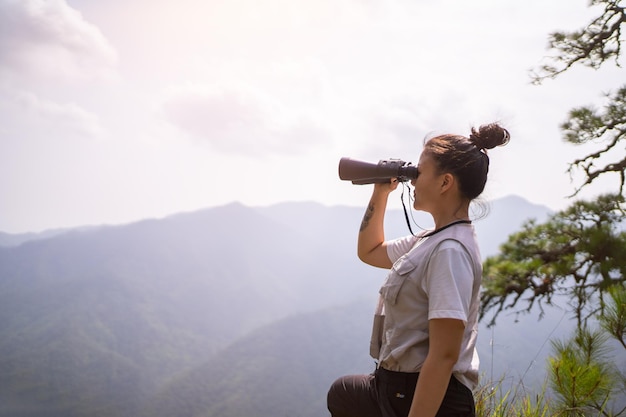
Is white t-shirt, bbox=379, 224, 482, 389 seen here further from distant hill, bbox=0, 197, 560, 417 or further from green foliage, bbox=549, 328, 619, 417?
distant hill, bbox=0, 197, 560, 417

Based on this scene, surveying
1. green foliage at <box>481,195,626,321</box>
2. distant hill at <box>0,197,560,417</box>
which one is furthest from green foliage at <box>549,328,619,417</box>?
distant hill at <box>0,197,560,417</box>

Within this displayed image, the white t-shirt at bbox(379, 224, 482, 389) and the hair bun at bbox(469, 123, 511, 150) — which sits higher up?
the hair bun at bbox(469, 123, 511, 150)

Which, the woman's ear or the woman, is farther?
the woman's ear

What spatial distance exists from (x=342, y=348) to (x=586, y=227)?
79.8 m

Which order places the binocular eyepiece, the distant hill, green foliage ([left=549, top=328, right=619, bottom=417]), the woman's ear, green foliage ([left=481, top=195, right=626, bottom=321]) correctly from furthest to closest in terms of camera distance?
the distant hill
green foliage ([left=481, top=195, right=626, bottom=321])
green foliage ([left=549, top=328, right=619, bottom=417])
the binocular eyepiece
the woman's ear

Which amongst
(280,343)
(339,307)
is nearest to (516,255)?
(280,343)

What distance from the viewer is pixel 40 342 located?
85.5 meters

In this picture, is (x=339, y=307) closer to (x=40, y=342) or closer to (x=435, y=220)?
(x=40, y=342)

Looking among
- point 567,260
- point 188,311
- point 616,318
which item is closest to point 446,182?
point 616,318

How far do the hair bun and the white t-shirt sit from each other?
0.23 metres

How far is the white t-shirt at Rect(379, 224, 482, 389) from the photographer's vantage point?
1007 mm

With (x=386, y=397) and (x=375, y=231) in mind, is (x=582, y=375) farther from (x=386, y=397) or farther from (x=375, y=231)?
(x=386, y=397)

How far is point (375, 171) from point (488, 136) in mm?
342

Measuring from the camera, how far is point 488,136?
1215mm
